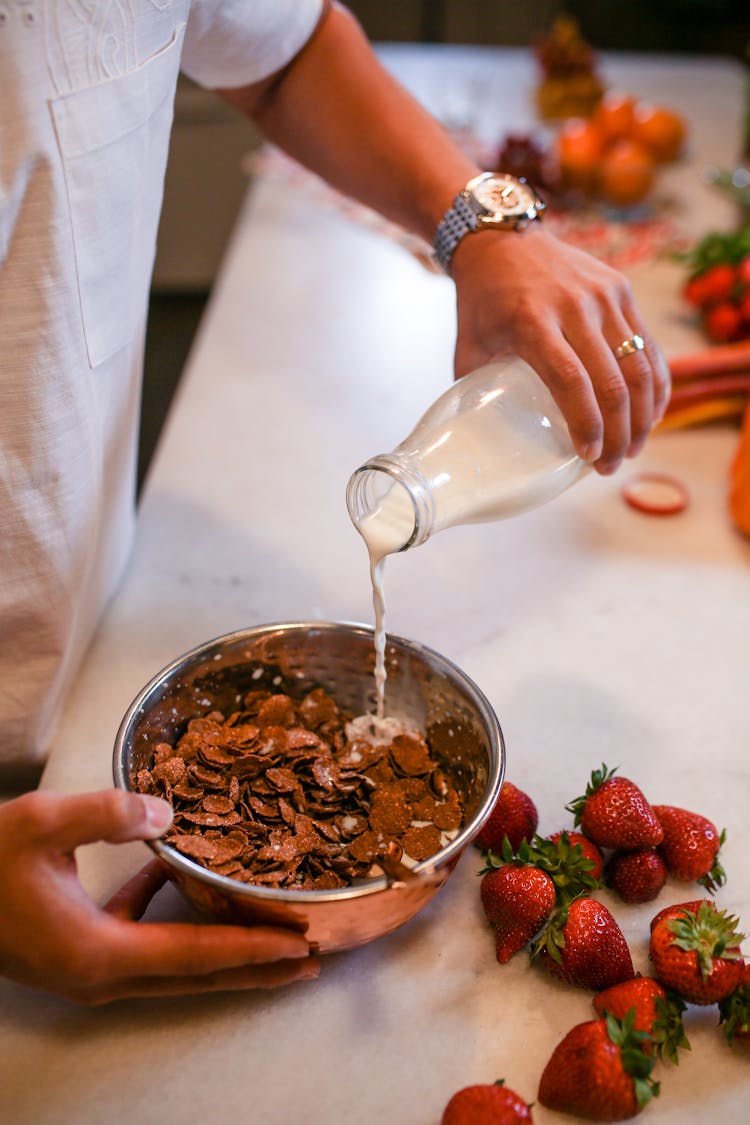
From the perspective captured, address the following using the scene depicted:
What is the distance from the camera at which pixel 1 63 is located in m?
0.73

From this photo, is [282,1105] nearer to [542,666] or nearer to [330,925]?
[330,925]

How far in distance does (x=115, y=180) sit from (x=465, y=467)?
37cm

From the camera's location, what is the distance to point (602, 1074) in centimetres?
70

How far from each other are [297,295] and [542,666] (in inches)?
40.6

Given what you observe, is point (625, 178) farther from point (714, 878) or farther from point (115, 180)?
point (714, 878)

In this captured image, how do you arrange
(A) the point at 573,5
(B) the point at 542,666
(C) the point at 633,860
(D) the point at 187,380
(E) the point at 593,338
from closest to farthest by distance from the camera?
1. (C) the point at 633,860
2. (E) the point at 593,338
3. (B) the point at 542,666
4. (D) the point at 187,380
5. (A) the point at 573,5

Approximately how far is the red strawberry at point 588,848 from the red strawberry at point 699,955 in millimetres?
77

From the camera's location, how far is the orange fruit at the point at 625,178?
7.30ft

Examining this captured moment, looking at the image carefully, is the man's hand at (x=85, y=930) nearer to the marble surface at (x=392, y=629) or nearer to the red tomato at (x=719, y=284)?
Answer: the marble surface at (x=392, y=629)

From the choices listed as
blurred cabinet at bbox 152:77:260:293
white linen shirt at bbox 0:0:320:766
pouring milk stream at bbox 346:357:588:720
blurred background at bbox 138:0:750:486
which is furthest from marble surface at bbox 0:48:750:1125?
blurred cabinet at bbox 152:77:260:293

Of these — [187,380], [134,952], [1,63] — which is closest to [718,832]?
[134,952]

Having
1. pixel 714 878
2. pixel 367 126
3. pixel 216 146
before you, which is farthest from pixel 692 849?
pixel 216 146

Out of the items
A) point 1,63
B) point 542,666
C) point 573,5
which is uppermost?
point 1,63

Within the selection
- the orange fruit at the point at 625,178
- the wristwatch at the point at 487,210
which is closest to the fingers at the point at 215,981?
the wristwatch at the point at 487,210
